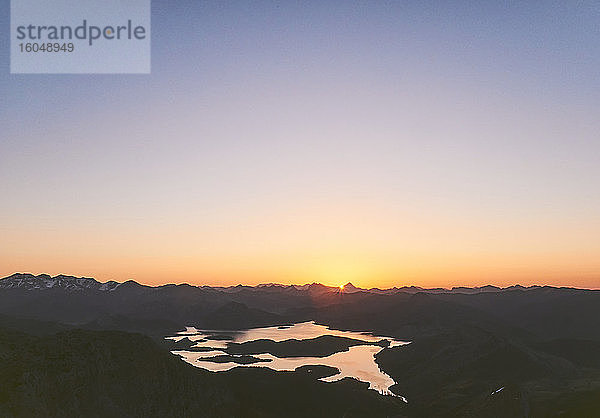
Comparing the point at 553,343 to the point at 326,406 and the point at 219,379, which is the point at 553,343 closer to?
the point at 326,406

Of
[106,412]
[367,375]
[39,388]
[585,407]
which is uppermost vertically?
[39,388]

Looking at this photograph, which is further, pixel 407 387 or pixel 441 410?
pixel 407 387

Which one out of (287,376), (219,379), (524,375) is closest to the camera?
(219,379)

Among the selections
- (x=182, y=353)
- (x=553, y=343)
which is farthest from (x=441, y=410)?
(x=182, y=353)

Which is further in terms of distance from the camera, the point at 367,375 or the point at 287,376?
the point at 367,375

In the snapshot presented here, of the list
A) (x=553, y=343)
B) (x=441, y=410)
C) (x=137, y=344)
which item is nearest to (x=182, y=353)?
(x=137, y=344)

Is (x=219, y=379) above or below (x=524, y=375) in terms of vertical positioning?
above

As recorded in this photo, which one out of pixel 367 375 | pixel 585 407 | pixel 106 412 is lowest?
pixel 367 375

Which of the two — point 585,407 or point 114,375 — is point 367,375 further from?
point 114,375

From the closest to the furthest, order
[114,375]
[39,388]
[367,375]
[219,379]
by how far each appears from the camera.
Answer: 1. [39,388]
2. [114,375]
3. [219,379]
4. [367,375]
